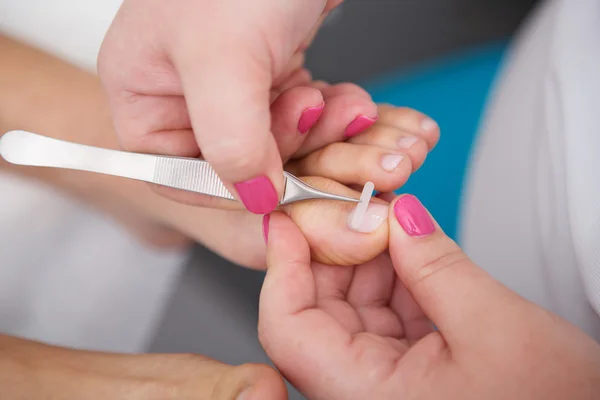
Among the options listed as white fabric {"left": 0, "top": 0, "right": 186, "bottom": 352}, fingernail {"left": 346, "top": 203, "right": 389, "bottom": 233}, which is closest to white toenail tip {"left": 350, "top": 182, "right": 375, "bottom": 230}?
fingernail {"left": 346, "top": 203, "right": 389, "bottom": 233}

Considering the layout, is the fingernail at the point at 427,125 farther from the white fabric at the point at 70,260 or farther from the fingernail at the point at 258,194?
the white fabric at the point at 70,260

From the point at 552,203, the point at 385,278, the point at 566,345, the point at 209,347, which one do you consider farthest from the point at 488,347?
the point at 209,347

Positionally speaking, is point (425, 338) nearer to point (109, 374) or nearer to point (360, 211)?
point (360, 211)

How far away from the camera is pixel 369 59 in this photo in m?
1.22

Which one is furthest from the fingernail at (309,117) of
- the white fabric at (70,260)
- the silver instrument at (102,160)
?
the white fabric at (70,260)

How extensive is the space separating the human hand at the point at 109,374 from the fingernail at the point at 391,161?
0.87 feet

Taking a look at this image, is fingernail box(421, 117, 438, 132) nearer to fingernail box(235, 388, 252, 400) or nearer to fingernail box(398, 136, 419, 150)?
fingernail box(398, 136, 419, 150)

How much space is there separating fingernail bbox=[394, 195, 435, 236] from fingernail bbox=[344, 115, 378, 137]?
175mm

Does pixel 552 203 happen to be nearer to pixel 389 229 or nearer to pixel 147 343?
pixel 389 229

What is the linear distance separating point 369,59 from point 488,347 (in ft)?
3.01

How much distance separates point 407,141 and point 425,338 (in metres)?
0.27

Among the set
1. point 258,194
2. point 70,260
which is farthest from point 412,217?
point 70,260

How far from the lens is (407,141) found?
2.11 feet

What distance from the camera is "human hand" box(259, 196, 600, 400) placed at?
15.9 inches
